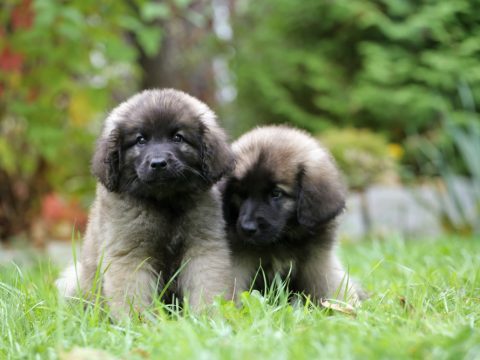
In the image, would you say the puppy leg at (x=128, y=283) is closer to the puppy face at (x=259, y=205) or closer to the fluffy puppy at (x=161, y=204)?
the fluffy puppy at (x=161, y=204)

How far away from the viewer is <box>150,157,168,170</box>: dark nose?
323 cm

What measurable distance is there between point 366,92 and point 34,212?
14.8 ft

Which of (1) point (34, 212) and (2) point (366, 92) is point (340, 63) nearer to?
(2) point (366, 92)

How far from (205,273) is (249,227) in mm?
332

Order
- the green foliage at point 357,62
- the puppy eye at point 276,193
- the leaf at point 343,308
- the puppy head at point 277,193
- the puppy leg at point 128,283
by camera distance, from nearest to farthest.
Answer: the leaf at point 343,308 → the puppy leg at point 128,283 → the puppy head at point 277,193 → the puppy eye at point 276,193 → the green foliage at point 357,62

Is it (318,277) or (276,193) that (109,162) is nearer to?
(276,193)

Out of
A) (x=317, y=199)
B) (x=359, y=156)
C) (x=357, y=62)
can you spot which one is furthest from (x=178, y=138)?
(x=357, y=62)

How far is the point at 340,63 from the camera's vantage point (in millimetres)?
10172

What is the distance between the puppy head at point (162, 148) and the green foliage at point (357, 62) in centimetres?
557

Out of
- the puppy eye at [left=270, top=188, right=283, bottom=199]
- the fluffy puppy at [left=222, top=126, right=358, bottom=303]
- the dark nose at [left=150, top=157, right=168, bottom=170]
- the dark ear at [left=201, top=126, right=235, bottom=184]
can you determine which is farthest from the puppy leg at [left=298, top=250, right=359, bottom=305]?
the dark nose at [left=150, top=157, right=168, bottom=170]

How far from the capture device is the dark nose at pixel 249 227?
3.48 meters

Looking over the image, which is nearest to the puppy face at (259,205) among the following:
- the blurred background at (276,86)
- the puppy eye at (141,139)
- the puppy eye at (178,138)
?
the puppy eye at (178,138)

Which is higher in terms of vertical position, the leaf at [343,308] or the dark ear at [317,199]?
the dark ear at [317,199]

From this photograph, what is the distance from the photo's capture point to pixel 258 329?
257 centimetres
